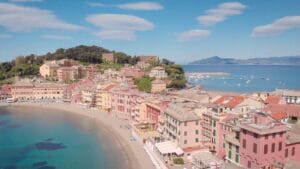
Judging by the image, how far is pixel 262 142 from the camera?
106 ft

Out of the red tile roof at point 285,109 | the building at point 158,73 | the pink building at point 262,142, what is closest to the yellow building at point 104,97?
the building at point 158,73

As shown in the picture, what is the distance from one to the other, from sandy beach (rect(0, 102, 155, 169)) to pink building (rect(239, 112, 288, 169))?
40.6 feet

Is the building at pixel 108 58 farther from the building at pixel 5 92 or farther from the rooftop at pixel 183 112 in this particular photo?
the rooftop at pixel 183 112

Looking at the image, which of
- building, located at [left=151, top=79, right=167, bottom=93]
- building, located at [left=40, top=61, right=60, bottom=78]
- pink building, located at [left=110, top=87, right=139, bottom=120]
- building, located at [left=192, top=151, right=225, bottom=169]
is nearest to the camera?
building, located at [left=192, top=151, right=225, bottom=169]

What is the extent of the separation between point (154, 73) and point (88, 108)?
89.6 feet

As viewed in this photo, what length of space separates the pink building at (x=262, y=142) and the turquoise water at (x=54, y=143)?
17117mm

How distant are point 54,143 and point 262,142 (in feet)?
122

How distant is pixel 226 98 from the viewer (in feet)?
170

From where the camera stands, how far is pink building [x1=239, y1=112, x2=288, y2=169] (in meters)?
32.3

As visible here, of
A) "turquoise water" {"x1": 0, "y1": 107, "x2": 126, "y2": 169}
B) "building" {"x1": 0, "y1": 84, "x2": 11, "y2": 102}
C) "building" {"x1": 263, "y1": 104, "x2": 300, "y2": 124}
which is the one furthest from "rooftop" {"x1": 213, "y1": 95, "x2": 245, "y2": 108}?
"building" {"x1": 0, "y1": 84, "x2": 11, "y2": 102}

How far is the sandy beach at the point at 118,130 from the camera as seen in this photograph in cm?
4338

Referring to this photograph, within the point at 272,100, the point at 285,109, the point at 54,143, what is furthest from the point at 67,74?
the point at 285,109

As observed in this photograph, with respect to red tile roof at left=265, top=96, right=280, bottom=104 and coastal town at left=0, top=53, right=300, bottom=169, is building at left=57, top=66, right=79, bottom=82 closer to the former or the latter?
coastal town at left=0, top=53, right=300, bottom=169

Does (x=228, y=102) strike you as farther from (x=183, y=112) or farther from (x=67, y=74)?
(x=67, y=74)
